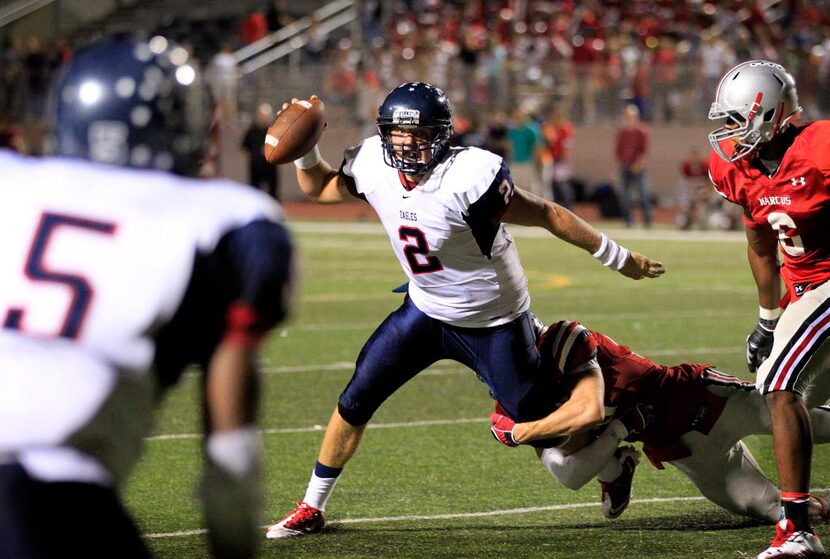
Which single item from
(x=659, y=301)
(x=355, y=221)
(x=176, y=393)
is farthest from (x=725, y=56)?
(x=176, y=393)

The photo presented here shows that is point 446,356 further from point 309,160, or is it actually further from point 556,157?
point 556,157

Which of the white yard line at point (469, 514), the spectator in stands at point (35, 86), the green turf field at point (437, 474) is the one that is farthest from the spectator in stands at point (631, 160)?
the white yard line at point (469, 514)

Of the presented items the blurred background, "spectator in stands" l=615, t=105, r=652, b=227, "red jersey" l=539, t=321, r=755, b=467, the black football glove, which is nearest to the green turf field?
"red jersey" l=539, t=321, r=755, b=467

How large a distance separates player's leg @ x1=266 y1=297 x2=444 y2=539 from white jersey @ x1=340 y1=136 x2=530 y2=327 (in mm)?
85

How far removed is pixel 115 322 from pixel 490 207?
270cm

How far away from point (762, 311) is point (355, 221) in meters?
15.5

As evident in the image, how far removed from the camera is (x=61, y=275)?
71.3 inches

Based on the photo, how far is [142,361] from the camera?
6.01 feet

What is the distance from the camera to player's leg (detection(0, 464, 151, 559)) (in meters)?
1.78

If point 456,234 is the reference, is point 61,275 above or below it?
above

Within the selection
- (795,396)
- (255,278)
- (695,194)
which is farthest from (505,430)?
(695,194)

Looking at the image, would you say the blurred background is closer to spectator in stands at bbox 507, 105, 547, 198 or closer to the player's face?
spectator in stands at bbox 507, 105, 547, 198

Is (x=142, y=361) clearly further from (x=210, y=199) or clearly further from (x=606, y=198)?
(x=606, y=198)

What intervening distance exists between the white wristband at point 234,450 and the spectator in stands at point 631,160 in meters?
17.0
